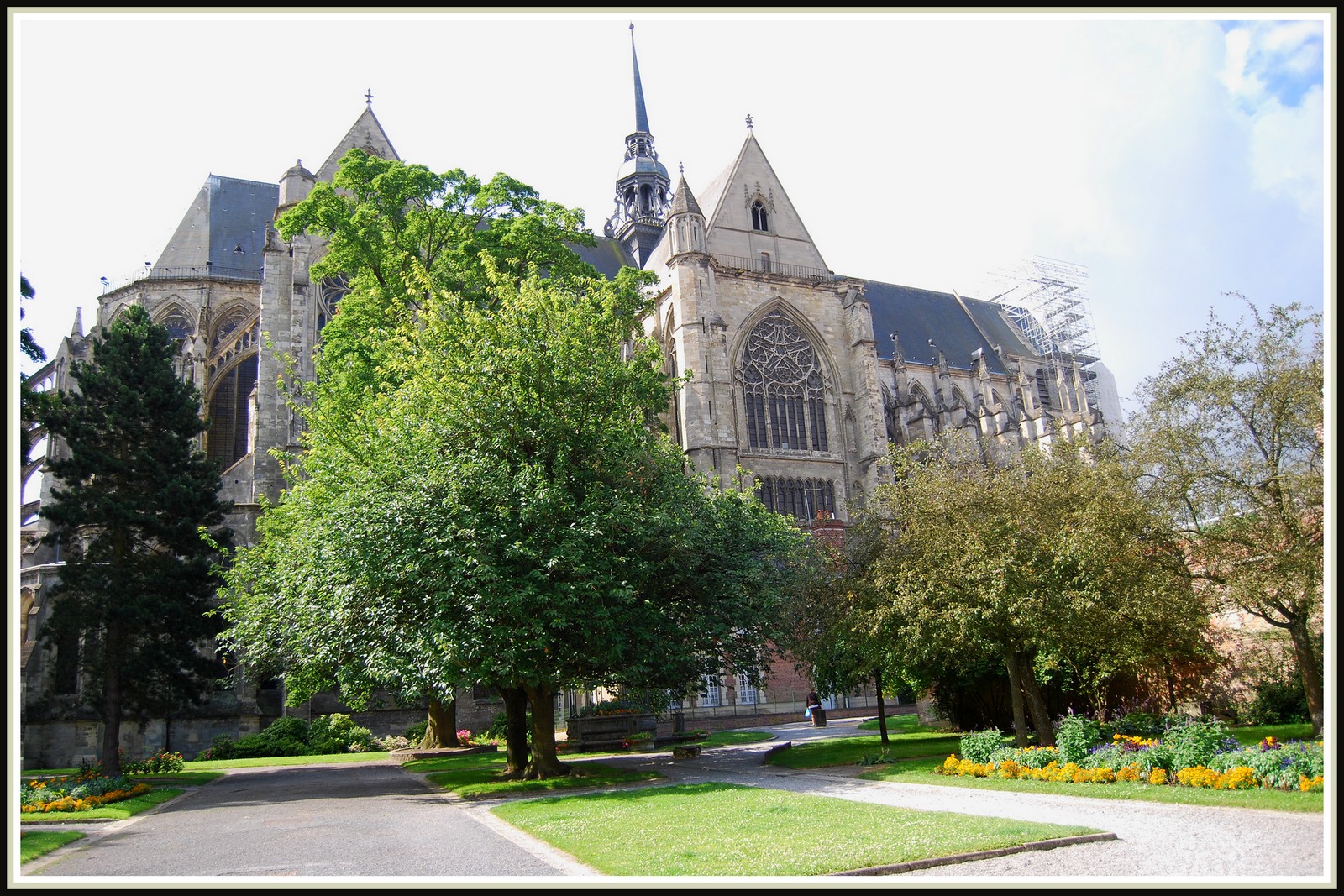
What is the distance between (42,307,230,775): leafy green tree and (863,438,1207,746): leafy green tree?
63.6ft

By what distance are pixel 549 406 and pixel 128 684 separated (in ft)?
52.2

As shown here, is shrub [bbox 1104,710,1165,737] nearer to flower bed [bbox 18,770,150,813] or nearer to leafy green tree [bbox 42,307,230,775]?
flower bed [bbox 18,770,150,813]

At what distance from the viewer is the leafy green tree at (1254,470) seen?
1179 cm

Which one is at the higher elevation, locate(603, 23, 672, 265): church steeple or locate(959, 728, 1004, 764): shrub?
locate(603, 23, 672, 265): church steeple

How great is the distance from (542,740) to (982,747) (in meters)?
8.16

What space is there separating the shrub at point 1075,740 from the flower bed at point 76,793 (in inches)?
627

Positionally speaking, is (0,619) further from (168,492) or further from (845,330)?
(845,330)

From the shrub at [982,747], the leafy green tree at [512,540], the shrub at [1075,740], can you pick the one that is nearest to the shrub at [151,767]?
the leafy green tree at [512,540]

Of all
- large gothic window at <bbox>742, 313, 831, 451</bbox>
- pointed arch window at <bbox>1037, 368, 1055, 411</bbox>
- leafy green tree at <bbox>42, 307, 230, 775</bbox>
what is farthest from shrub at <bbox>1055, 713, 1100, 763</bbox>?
pointed arch window at <bbox>1037, 368, 1055, 411</bbox>

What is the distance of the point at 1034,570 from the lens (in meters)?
15.4

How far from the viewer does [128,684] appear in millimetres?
24359

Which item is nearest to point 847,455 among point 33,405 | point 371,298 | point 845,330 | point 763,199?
point 845,330

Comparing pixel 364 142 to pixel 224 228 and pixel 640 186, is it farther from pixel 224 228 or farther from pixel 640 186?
pixel 640 186

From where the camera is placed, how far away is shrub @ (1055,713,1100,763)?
13633 millimetres
